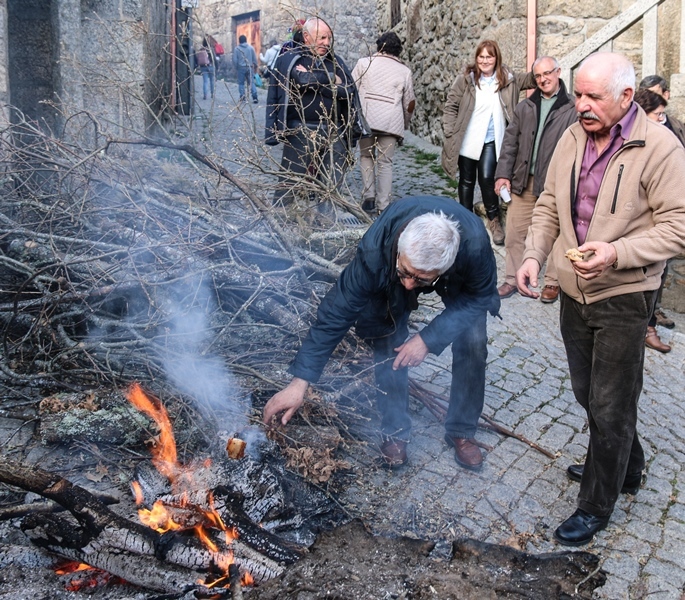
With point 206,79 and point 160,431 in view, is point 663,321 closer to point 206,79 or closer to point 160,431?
point 160,431

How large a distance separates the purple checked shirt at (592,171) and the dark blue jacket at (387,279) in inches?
19.0

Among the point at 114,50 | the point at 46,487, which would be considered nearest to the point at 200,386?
the point at 46,487

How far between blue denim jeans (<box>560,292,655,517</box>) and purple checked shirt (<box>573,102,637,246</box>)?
38cm

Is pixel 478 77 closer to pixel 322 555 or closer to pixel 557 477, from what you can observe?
pixel 557 477

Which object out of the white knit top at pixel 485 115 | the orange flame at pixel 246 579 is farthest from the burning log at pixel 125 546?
the white knit top at pixel 485 115

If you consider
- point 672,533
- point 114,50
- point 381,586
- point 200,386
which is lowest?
point 672,533

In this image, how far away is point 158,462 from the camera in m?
3.84

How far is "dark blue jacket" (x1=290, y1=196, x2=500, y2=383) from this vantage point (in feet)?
11.8

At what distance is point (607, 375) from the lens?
11.6 feet

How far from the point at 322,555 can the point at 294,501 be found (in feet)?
2.22

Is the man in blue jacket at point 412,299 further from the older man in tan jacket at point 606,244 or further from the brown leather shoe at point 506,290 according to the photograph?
the brown leather shoe at point 506,290

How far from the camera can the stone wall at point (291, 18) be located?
2175 cm

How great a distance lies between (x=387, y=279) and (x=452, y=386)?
1.11m

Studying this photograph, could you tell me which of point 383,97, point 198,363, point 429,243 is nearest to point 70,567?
point 198,363
